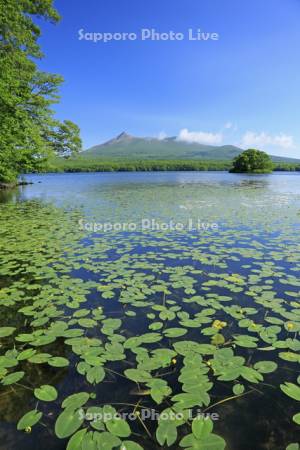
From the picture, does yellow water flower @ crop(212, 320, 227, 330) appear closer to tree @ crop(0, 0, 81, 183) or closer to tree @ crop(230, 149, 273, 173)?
tree @ crop(0, 0, 81, 183)

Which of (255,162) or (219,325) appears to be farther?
(255,162)

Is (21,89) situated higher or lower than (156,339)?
higher

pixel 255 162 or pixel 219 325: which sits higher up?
pixel 255 162

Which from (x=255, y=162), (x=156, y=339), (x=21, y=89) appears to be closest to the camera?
(x=156, y=339)

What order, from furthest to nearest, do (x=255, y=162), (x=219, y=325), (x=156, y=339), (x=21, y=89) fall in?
(x=255, y=162) → (x=21, y=89) → (x=219, y=325) → (x=156, y=339)

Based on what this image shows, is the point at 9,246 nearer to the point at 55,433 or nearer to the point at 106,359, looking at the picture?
the point at 106,359

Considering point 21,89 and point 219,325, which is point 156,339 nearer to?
point 219,325

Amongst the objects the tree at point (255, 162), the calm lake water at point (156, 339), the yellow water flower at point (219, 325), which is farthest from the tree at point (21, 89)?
the tree at point (255, 162)

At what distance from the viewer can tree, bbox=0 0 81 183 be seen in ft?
42.5

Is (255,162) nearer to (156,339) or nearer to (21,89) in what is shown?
(21,89)

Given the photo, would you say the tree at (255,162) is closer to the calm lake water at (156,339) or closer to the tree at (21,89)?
the tree at (21,89)

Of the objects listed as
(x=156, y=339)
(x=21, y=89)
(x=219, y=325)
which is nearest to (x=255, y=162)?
(x=21, y=89)

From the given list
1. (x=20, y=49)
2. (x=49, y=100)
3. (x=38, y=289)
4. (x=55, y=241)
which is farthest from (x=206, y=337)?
(x=49, y=100)

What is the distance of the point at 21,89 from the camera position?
14609 mm
